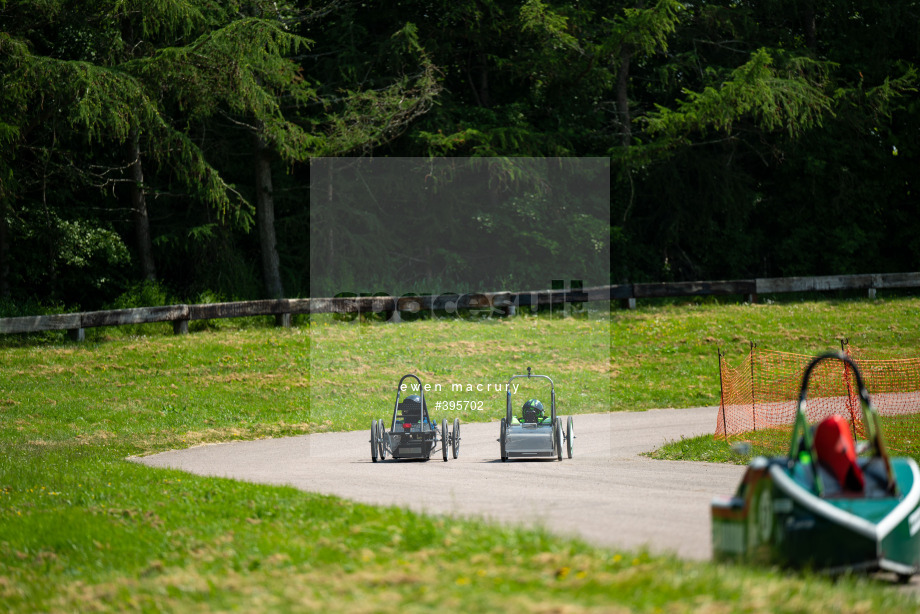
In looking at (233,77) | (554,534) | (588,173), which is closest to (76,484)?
(554,534)

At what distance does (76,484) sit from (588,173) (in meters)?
21.6

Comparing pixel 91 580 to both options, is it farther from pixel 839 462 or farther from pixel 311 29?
pixel 311 29

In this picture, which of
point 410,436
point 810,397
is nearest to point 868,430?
point 410,436

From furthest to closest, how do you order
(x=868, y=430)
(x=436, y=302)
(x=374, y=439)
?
(x=436, y=302)
(x=374, y=439)
(x=868, y=430)

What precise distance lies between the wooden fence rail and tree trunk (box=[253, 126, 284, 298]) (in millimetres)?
2670

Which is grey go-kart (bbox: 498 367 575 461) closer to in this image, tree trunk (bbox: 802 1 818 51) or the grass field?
the grass field

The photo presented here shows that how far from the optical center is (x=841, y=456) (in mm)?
6750

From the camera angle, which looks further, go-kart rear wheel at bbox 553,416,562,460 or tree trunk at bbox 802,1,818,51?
tree trunk at bbox 802,1,818,51

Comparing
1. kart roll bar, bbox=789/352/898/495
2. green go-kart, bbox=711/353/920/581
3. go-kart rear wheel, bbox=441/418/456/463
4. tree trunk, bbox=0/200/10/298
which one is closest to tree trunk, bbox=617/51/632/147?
tree trunk, bbox=0/200/10/298

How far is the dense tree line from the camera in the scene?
25109mm

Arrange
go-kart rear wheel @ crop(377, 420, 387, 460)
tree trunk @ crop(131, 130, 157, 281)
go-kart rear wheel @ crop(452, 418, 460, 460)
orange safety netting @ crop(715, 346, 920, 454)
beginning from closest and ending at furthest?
go-kart rear wheel @ crop(377, 420, 387, 460)
go-kart rear wheel @ crop(452, 418, 460, 460)
orange safety netting @ crop(715, 346, 920, 454)
tree trunk @ crop(131, 130, 157, 281)

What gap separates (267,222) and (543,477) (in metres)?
19.1

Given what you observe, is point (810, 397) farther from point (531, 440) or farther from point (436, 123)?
point (436, 123)

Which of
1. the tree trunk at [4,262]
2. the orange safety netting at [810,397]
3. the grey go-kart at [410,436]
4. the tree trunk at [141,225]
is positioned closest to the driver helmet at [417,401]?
the grey go-kart at [410,436]
